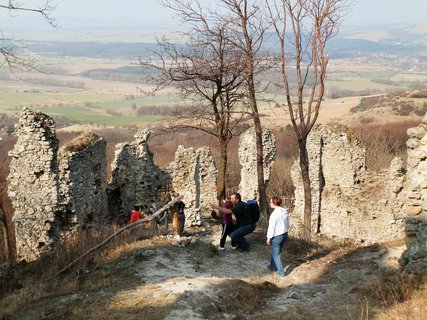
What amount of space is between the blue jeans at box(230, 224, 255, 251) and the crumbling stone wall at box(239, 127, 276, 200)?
5.85 metres

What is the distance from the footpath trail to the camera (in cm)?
853

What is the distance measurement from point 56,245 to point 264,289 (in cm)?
→ 653

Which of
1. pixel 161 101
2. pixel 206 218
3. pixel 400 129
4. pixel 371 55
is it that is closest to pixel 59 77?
pixel 161 101

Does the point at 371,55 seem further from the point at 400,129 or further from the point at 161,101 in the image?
the point at 400,129

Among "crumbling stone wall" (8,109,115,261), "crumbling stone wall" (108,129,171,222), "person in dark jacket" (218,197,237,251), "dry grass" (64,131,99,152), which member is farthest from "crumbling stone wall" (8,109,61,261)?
"crumbling stone wall" (108,129,171,222)

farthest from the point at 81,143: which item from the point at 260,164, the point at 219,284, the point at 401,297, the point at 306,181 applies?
the point at 401,297

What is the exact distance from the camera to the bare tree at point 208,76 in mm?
16188

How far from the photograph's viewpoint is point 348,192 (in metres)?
17.5

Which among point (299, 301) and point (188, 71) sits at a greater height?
point (188, 71)

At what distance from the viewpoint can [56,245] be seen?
14.2 m

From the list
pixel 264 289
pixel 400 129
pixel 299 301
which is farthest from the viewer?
pixel 400 129

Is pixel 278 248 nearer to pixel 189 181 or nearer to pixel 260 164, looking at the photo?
pixel 260 164

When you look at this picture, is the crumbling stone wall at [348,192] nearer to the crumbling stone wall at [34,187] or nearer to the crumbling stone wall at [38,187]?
the crumbling stone wall at [38,187]

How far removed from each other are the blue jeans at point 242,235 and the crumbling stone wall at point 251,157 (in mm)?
5854
